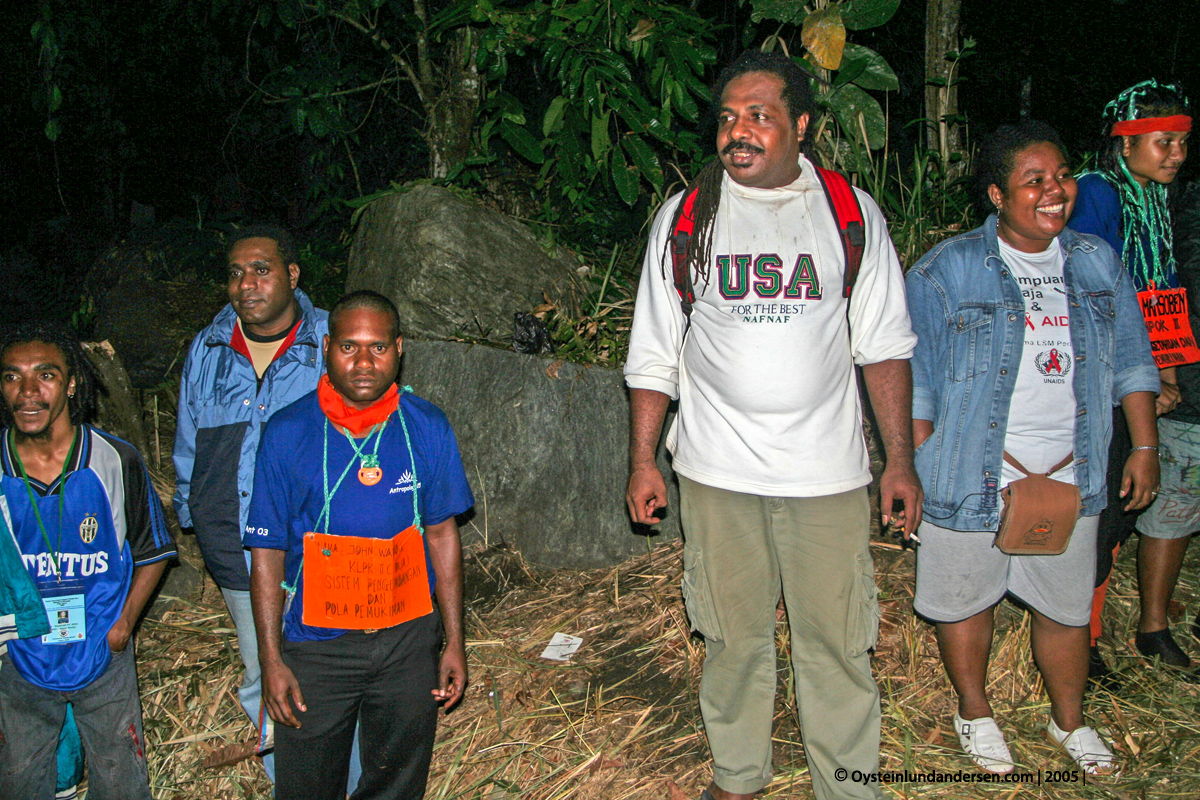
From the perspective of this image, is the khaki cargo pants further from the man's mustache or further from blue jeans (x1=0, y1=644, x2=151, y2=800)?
blue jeans (x1=0, y1=644, x2=151, y2=800)

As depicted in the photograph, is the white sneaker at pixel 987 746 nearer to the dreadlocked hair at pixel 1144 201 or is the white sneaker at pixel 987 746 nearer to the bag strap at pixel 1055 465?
the bag strap at pixel 1055 465

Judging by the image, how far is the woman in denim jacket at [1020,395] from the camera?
294 centimetres

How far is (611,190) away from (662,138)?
0.90 meters

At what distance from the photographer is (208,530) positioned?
10.5 ft

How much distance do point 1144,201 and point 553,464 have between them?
9.34 feet

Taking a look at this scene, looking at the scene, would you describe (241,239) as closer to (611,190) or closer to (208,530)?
(208,530)

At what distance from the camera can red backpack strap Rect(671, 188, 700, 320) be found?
2.76 m

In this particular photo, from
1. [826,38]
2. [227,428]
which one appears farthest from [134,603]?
[826,38]

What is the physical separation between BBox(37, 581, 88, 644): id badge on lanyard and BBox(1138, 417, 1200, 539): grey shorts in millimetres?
4033

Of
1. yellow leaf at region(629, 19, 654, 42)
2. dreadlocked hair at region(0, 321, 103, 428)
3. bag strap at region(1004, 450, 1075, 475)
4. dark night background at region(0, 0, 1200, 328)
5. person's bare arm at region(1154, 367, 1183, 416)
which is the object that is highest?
dark night background at region(0, 0, 1200, 328)

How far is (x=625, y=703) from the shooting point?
3.64 m

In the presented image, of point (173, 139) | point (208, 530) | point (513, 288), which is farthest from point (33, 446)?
point (173, 139)

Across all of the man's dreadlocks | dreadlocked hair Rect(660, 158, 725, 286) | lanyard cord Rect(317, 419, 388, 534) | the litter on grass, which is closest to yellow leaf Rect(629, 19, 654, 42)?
the man's dreadlocks

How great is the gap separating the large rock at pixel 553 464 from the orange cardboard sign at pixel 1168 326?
2224mm
